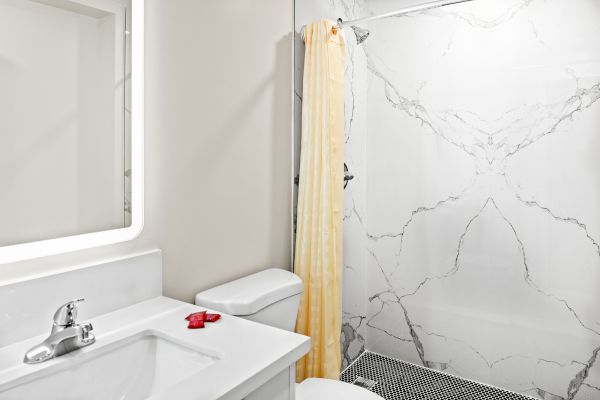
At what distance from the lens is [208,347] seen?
1.11m

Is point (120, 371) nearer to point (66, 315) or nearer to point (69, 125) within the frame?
point (66, 315)

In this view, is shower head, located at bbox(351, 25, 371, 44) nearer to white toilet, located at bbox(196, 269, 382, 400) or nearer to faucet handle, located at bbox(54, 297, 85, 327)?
white toilet, located at bbox(196, 269, 382, 400)

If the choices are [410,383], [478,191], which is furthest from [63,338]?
[478,191]

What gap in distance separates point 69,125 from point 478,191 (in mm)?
1890

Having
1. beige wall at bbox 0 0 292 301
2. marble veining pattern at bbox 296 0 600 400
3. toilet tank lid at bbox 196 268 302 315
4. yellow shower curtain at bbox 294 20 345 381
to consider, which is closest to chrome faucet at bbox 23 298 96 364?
beige wall at bbox 0 0 292 301

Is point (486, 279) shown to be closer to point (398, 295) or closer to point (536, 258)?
point (536, 258)

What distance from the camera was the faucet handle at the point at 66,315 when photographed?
3.51 feet

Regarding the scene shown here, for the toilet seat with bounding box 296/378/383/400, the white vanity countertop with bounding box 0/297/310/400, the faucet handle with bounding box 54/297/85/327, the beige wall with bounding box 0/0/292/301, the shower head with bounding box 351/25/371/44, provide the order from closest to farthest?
the white vanity countertop with bounding box 0/297/310/400, the faucet handle with bounding box 54/297/85/327, the beige wall with bounding box 0/0/292/301, the toilet seat with bounding box 296/378/383/400, the shower head with bounding box 351/25/371/44

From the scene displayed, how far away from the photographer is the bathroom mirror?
44.1 inches

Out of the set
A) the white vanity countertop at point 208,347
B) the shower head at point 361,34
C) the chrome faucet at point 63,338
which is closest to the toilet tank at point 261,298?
the white vanity countertop at point 208,347

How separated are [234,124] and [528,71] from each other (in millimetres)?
1452

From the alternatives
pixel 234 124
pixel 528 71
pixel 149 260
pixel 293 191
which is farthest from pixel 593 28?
pixel 149 260

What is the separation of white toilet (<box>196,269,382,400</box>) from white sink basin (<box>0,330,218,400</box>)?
34 cm

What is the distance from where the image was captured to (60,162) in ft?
4.02
